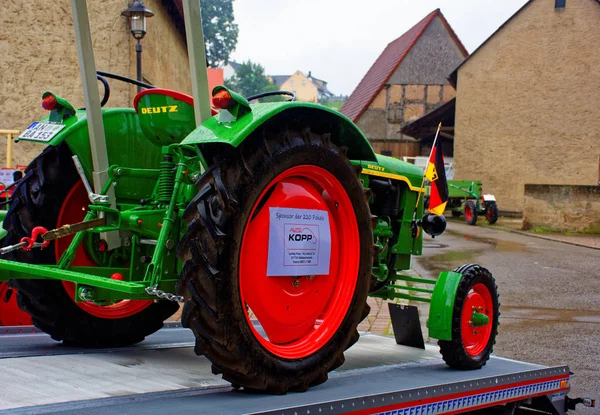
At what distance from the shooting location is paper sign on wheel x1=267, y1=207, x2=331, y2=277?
118 inches

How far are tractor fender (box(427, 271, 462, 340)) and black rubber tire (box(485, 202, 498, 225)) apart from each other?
55.0ft

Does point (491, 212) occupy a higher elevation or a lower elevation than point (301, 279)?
lower

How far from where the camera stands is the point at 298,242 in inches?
122

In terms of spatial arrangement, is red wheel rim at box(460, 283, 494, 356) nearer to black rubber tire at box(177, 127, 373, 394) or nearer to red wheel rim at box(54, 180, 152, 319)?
black rubber tire at box(177, 127, 373, 394)

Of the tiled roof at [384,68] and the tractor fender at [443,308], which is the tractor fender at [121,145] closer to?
the tractor fender at [443,308]

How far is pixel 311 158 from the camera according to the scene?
304cm

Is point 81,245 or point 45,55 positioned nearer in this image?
point 81,245

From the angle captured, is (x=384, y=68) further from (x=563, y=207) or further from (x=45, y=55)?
(x=45, y=55)

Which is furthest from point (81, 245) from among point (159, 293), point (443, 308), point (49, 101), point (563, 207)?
point (563, 207)

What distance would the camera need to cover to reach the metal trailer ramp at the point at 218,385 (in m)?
2.58

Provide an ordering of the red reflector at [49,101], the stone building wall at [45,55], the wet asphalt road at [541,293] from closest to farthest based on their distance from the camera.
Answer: the red reflector at [49,101], the wet asphalt road at [541,293], the stone building wall at [45,55]

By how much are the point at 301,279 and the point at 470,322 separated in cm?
125

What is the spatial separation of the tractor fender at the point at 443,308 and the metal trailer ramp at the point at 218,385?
22cm

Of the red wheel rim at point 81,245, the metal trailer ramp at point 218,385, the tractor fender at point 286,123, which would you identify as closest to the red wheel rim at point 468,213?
the metal trailer ramp at point 218,385
